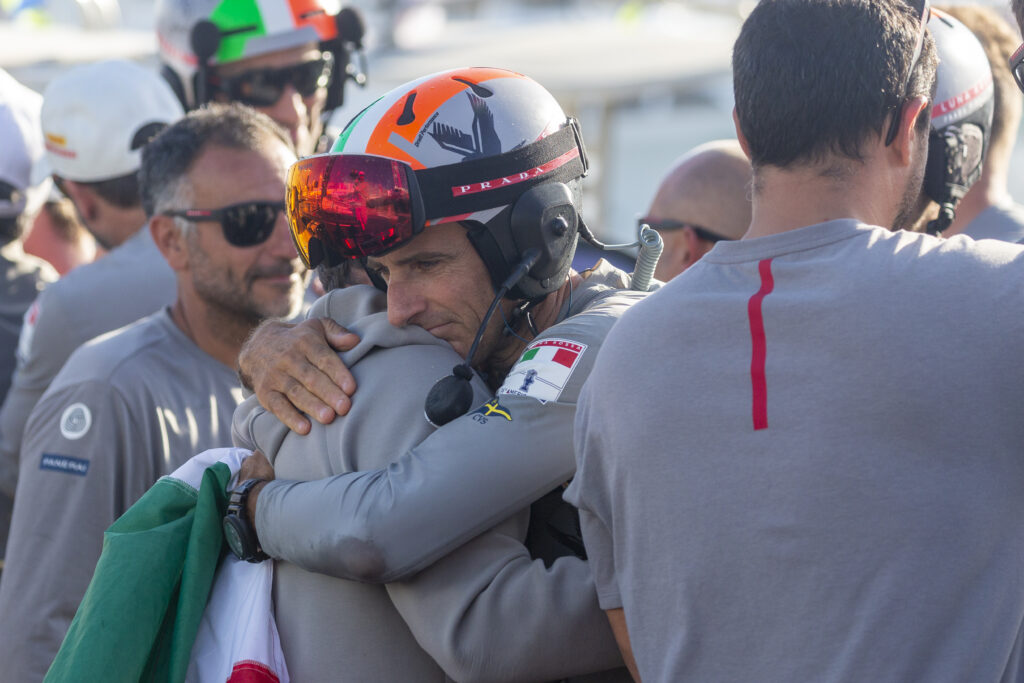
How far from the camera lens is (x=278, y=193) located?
376cm

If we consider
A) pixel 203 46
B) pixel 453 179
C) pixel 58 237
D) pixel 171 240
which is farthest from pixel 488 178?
pixel 58 237

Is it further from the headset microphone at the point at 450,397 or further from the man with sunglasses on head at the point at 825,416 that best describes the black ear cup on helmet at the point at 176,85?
the man with sunglasses on head at the point at 825,416

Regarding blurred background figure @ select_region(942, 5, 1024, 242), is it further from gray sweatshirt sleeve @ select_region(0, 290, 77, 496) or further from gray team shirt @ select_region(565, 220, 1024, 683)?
gray sweatshirt sleeve @ select_region(0, 290, 77, 496)

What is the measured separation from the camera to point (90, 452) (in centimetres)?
329

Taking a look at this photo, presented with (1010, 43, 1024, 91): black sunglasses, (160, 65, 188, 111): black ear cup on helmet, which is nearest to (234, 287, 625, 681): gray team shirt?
(1010, 43, 1024, 91): black sunglasses

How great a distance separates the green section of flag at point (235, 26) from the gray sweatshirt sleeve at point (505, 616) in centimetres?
367

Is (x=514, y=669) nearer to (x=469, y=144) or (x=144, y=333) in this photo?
(x=469, y=144)

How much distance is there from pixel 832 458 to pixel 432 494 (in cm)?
67

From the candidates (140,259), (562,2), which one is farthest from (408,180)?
(562,2)

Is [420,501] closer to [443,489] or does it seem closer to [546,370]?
[443,489]

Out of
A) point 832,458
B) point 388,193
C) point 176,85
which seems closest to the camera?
point 832,458

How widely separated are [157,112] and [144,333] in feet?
5.58

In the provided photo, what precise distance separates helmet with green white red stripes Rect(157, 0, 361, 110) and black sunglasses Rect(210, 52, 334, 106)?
0.08 m

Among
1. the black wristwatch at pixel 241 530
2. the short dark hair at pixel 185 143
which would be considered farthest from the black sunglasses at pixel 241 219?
the black wristwatch at pixel 241 530
